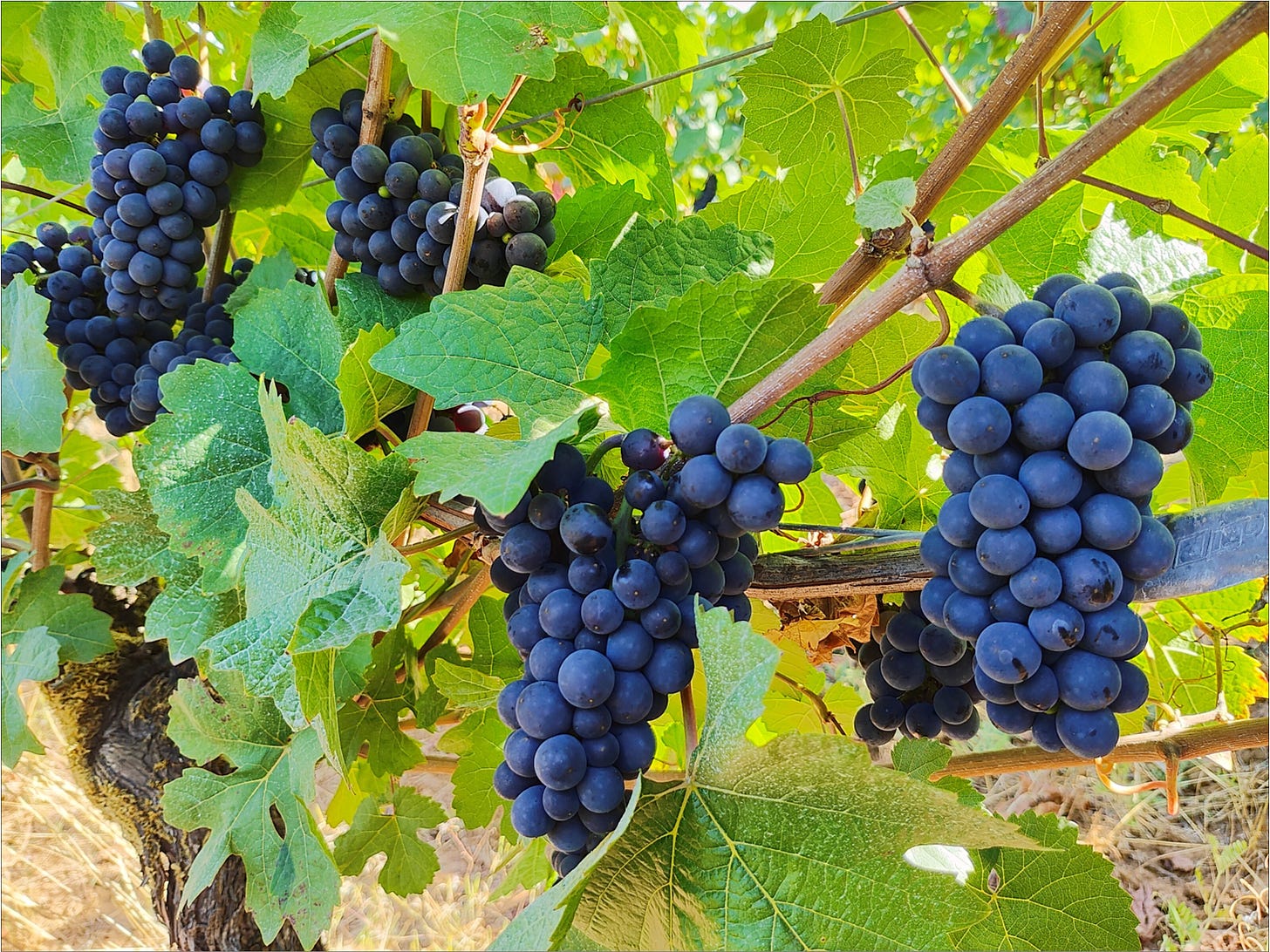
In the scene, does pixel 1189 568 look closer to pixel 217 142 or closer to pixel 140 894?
pixel 217 142

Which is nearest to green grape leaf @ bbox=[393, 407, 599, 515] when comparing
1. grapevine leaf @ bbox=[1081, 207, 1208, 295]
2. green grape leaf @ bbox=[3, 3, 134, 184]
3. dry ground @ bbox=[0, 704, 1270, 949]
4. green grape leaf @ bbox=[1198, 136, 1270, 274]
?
grapevine leaf @ bbox=[1081, 207, 1208, 295]

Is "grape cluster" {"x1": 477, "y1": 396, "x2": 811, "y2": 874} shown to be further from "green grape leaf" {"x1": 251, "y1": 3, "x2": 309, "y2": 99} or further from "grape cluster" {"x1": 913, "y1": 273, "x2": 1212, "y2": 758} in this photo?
"green grape leaf" {"x1": 251, "y1": 3, "x2": 309, "y2": 99}

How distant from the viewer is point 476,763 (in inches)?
42.8

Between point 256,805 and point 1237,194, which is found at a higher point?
point 1237,194

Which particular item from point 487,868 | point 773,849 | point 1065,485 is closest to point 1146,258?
point 1065,485

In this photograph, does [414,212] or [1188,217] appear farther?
[414,212]

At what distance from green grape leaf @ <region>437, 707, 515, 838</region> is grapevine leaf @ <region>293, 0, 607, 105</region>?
2.34 ft

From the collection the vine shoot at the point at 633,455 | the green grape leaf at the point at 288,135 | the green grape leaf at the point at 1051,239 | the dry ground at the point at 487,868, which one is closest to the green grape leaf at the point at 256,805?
the vine shoot at the point at 633,455

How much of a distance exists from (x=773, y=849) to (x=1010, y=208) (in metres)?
0.42

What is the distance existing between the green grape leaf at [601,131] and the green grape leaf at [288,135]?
0.19 metres

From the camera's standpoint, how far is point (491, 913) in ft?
8.35

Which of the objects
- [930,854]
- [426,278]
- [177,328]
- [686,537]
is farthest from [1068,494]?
[177,328]

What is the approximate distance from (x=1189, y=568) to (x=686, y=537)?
11.4 inches

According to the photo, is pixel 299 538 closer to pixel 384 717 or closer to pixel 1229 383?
pixel 384 717
